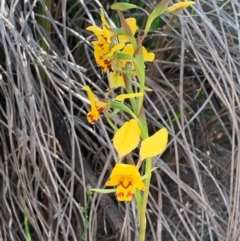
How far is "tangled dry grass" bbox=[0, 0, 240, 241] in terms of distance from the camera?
768 millimetres

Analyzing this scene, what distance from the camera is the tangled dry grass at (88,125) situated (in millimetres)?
768

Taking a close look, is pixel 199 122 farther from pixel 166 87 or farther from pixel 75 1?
pixel 75 1

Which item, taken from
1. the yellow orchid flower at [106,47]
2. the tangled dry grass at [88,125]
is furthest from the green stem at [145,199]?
the tangled dry grass at [88,125]

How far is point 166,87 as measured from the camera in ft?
3.06

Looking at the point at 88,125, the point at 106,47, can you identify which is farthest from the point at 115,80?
the point at 88,125

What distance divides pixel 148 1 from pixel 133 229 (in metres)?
0.37

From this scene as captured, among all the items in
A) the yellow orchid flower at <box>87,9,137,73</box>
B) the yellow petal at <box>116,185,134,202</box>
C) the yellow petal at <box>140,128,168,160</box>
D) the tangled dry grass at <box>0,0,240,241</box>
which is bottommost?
the tangled dry grass at <box>0,0,240,241</box>

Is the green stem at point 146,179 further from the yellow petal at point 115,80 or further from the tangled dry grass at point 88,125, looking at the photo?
the tangled dry grass at point 88,125

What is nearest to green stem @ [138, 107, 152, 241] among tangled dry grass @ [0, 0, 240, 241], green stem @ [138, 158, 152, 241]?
green stem @ [138, 158, 152, 241]

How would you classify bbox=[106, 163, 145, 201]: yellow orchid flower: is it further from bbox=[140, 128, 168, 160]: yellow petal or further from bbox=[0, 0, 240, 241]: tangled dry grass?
bbox=[0, 0, 240, 241]: tangled dry grass

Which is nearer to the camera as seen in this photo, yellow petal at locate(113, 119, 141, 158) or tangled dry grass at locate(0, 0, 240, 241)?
yellow petal at locate(113, 119, 141, 158)

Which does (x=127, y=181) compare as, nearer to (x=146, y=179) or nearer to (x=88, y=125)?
(x=146, y=179)

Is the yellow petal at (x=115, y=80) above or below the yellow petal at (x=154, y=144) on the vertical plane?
above

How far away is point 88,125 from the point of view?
89cm
